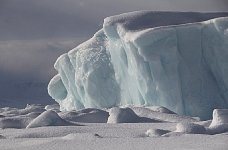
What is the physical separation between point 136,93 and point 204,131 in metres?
6.78

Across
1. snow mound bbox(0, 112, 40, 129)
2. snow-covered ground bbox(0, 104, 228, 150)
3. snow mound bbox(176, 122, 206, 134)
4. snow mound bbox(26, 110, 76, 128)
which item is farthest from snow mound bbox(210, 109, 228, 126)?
snow mound bbox(0, 112, 40, 129)

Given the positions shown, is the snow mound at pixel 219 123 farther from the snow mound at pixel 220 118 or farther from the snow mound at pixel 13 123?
the snow mound at pixel 13 123

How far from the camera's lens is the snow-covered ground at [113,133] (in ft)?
18.8

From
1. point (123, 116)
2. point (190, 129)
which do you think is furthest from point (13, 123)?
point (190, 129)

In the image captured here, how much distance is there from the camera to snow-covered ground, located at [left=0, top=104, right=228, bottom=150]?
573 centimetres

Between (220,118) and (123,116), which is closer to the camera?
(220,118)

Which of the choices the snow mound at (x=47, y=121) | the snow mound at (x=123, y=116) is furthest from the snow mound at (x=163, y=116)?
the snow mound at (x=47, y=121)

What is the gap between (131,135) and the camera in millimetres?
7008

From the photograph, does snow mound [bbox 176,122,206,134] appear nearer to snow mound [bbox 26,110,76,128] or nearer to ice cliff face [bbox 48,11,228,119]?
snow mound [bbox 26,110,76,128]

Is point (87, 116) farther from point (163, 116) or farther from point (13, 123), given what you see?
point (13, 123)

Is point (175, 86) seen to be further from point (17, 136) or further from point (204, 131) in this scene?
point (17, 136)

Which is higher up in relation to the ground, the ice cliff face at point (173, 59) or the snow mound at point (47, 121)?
the ice cliff face at point (173, 59)

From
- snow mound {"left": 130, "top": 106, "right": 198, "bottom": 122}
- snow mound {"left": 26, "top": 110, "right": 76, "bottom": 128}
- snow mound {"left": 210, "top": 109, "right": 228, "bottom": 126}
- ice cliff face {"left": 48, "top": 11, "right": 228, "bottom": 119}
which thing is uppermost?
ice cliff face {"left": 48, "top": 11, "right": 228, "bottom": 119}

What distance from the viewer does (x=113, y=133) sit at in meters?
7.26
